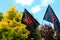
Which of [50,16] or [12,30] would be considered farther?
[50,16]

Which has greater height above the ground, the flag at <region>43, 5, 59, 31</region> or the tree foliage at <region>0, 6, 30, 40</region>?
the flag at <region>43, 5, 59, 31</region>

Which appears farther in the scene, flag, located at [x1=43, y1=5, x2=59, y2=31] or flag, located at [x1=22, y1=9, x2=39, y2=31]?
flag, located at [x1=43, y1=5, x2=59, y2=31]

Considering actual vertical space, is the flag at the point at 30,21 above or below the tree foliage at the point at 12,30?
above

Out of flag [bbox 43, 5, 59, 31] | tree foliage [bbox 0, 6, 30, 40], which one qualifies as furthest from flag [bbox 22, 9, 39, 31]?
flag [bbox 43, 5, 59, 31]

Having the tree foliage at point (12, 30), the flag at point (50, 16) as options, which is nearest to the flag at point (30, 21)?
the tree foliage at point (12, 30)

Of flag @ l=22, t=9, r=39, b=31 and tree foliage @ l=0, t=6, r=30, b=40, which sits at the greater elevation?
flag @ l=22, t=9, r=39, b=31

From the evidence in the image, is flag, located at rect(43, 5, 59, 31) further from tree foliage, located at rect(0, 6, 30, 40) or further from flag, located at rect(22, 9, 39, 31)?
tree foliage, located at rect(0, 6, 30, 40)

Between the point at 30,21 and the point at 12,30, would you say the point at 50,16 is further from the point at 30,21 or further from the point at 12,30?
the point at 12,30

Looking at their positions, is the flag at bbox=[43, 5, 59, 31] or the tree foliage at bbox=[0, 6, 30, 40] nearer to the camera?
the tree foliage at bbox=[0, 6, 30, 40]

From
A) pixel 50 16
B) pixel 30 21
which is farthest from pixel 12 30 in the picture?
pixel 50 16

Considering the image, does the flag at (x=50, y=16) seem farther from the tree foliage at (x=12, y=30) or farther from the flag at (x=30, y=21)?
the tree foliage at (x=12, y=30)

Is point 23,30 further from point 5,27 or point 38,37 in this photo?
point 38,37

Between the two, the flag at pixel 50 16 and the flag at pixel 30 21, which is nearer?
the flag at pixel 30 21

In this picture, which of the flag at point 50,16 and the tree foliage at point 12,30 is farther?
the flag at point 50,16
